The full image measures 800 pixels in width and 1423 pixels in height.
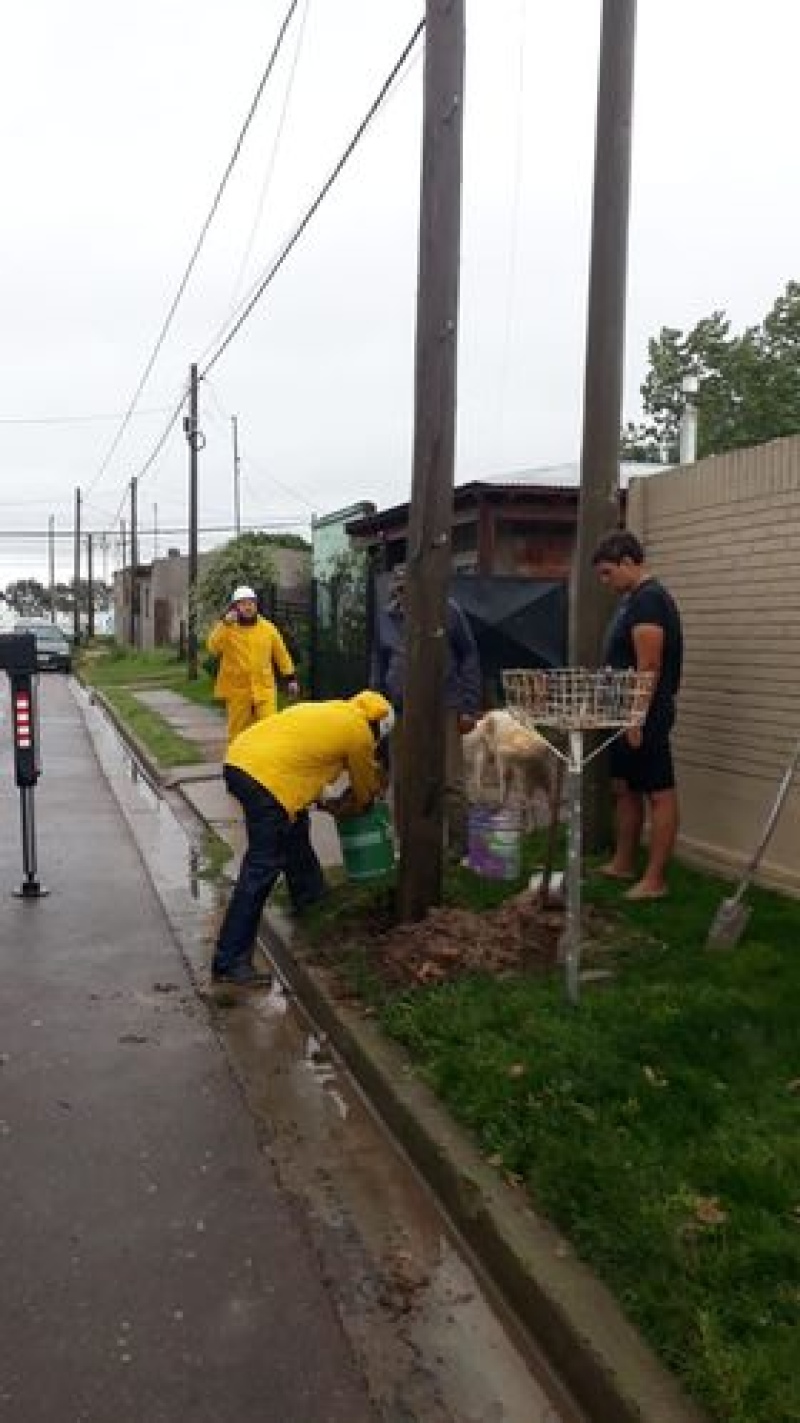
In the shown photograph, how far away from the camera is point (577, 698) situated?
4.80 m

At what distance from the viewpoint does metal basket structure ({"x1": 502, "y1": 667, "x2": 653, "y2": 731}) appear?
481 cm

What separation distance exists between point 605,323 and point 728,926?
3338 mm

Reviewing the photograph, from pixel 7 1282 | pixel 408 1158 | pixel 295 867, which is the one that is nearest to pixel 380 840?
pixel 295 867

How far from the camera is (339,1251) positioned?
368 centimetres

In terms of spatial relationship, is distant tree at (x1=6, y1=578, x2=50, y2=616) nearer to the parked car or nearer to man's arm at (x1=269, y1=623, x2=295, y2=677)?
the parked car

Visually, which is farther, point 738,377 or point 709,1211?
point 738,377

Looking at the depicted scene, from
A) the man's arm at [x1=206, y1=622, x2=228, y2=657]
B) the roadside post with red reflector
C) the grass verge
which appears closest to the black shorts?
the roadside post with red reflector

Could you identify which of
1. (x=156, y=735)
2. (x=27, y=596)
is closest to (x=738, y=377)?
(x=156, y=735)

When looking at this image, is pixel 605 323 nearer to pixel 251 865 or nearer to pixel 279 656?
pixel 251 865

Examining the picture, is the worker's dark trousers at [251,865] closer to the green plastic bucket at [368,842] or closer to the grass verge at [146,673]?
the green plastic bucket at [368,842]

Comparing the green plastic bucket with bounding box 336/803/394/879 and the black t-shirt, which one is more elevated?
the black t-shirt

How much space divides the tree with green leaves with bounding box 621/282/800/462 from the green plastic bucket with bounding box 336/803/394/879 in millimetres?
32699

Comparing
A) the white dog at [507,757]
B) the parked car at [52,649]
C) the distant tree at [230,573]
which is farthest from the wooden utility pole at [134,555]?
the white dog at [507,757]

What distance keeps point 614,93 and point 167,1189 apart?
229 inches
